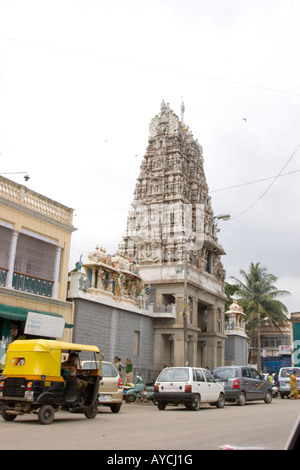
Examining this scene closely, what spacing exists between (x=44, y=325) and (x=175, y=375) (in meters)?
6.47

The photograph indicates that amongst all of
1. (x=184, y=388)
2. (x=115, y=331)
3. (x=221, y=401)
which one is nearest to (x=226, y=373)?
(x=221, y=401)

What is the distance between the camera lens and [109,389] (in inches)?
604

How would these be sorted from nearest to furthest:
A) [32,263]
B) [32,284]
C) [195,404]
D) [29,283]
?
1. [195,404]
2. [29,283]
3. [32,284]
4. [32,263]

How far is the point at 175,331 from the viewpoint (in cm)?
3186

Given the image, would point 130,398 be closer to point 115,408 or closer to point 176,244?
point 115,408

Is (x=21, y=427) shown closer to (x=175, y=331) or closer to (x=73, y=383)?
(x=73, y=383)

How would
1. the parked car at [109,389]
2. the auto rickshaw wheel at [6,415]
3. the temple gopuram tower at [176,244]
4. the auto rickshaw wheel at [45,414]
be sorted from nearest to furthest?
1. the auto rickshaw wheel at [45,414]
2. the auto rickshaw wheel at [6,415]
3. the parked car at [109,389]
4. the temple gopuram tower at [176,244]

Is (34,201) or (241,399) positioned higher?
(34,201)

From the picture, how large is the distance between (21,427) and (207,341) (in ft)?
93.4

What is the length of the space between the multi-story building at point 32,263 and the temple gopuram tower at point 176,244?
10606 millimetres

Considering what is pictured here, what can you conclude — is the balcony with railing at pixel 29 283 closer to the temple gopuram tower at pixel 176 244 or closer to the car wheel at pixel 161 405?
the car wheel at pixel 161 405

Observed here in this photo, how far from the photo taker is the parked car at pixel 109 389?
15.1m

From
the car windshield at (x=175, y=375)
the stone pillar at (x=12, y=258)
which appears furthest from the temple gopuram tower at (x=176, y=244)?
the car windshield at (x=175, y=375)
